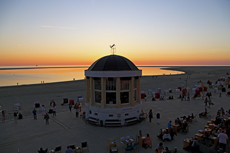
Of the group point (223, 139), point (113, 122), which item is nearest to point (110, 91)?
point (113, 122)

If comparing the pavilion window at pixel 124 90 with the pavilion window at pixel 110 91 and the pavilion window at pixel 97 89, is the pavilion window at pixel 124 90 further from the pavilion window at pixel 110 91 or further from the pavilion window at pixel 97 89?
the pavilion window at pixel 97 89

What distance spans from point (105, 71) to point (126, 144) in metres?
6.73

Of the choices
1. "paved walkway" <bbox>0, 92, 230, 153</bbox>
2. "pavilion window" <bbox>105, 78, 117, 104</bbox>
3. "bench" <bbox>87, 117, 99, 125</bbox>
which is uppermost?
"pavilion window" <bbox>105, 78, 117, 104</bbox>

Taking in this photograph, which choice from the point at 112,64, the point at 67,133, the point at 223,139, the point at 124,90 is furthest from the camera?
the point at 112,64

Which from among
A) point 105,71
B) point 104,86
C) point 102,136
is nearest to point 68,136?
point 102,136

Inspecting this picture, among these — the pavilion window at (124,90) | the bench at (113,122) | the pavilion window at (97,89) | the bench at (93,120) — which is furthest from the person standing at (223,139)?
the pavilion window at (97,89)

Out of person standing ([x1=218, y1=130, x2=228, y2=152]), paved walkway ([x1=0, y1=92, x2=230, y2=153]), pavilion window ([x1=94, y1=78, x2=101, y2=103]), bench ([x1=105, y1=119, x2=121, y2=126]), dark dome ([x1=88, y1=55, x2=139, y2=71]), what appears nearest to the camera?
person standing ([x1=218, y1=130, x2=228, y2=152])

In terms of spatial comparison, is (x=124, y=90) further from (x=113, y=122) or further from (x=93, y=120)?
(x=93, y=120)

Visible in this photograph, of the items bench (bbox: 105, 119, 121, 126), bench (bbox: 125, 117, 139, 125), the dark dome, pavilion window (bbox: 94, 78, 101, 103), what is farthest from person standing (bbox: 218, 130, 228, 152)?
pavilion window (bbox: 94, 78, 101, 103)

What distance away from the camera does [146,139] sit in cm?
1104

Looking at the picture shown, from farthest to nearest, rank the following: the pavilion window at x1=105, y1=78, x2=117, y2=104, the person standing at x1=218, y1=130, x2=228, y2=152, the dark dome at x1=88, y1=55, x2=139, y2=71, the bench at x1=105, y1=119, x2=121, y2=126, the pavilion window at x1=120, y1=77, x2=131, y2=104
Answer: the pavilion window at x1=120, y1=77, x2=131, y2=104
the dark dome at x1=88, y1=55, x2=139, y2=71
the pavilion window at x1=105, y1=78, x2=117, y2=104
the bench at x1=105, y1=119, x2=121, y2=126
the person standing at x1=218, y1=130, x2=228, y2=152

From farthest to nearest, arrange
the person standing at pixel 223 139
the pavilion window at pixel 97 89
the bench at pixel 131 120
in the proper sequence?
1. the pavilion window at pixel 97 89
2. the bench at pixel 131 120
3. the person standing at pixel 223 139

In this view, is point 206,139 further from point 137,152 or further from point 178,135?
point 137,152

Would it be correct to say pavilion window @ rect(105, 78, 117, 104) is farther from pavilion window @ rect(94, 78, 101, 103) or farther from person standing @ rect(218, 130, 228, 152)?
person standing @ rect(218, 130, 228, 152)
